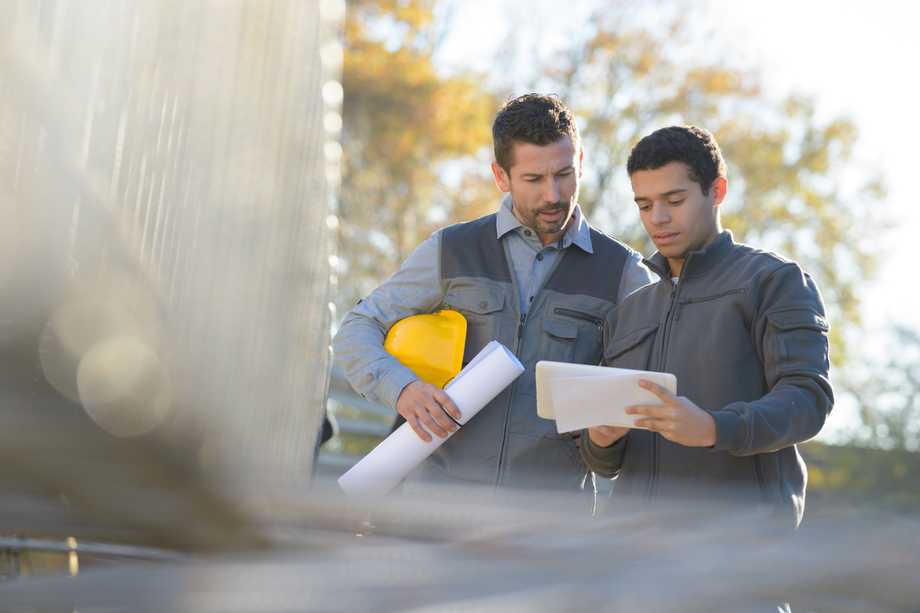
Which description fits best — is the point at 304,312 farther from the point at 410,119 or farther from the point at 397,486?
the point at 410,119

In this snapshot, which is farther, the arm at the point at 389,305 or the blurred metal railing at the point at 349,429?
the blurred metal railing at the point at 349,429

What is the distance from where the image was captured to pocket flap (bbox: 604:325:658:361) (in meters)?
3.29

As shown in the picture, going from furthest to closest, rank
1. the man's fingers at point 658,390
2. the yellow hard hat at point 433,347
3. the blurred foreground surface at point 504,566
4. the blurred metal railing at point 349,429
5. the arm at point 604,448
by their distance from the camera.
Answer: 1. the blurred metal railing at point 349,429
2. the yellow hard hat at point 433,347
3. the arm at point 604,448
4. the man's fingers at point 658,390
5. the blurred foreground surface at point 504,566

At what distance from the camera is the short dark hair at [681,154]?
3277mm

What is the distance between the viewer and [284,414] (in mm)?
5164

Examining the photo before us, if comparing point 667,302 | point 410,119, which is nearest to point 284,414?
point 667,302

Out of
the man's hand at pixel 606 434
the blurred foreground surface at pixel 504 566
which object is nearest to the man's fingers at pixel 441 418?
the man's hand at pixel 606 434

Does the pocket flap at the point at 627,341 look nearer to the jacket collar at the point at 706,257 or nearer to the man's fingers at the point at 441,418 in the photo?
the jacket collar at the point at 706,257

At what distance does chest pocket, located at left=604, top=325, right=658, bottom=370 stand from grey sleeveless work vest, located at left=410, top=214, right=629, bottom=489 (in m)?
0.35

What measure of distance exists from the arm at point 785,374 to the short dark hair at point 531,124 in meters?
0.99

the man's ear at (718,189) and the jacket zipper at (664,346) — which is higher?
the man's ear at (718,189)

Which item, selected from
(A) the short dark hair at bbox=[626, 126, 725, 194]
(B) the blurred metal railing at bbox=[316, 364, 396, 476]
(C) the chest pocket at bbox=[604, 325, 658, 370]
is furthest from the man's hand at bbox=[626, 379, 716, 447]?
(B) the blurred metal railing at bbox=[316, 364, 396, 476]

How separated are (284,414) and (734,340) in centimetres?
252

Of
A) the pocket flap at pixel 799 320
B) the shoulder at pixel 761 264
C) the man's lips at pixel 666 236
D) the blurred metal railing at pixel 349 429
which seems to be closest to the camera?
the pocket flap at pixel 799 320
